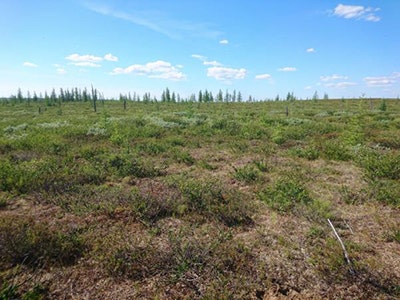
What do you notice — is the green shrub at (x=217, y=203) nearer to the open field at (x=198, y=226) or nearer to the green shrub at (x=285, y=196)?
the open field at (x=198, y=226)

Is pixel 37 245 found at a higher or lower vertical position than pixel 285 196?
lower

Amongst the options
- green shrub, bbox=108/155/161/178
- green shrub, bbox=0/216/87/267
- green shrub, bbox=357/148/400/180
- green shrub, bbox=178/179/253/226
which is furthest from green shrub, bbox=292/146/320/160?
green shrub, bbox=0/216/87/267

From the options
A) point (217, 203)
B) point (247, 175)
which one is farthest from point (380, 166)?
point (217, 203)

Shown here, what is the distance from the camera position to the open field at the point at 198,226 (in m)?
4.34

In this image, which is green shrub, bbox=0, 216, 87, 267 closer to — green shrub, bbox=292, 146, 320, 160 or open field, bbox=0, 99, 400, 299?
open field, bbox=0, 99, 400, 299

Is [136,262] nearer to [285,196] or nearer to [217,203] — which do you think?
[217,203]

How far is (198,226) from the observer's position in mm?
Result: 6109

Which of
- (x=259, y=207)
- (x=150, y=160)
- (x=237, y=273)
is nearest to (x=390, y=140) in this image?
(x=259, y=207)

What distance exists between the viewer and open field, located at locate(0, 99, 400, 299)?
14.2ft

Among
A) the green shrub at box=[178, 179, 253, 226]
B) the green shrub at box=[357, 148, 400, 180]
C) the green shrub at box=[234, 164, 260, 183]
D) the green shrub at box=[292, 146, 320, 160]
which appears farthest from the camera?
the green shrub at box=[292, 146, 320, 160]

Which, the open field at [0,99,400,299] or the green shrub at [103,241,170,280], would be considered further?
the green shrub at [103,241,170,280]

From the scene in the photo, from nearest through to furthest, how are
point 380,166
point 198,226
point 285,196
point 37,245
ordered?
1. point 37,245
2. point 198,226
3. point 285,196
4. point 380,166

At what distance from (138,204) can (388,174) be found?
8.23 m

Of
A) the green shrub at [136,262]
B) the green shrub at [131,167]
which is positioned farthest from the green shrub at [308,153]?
the green shrub at [136,262]
